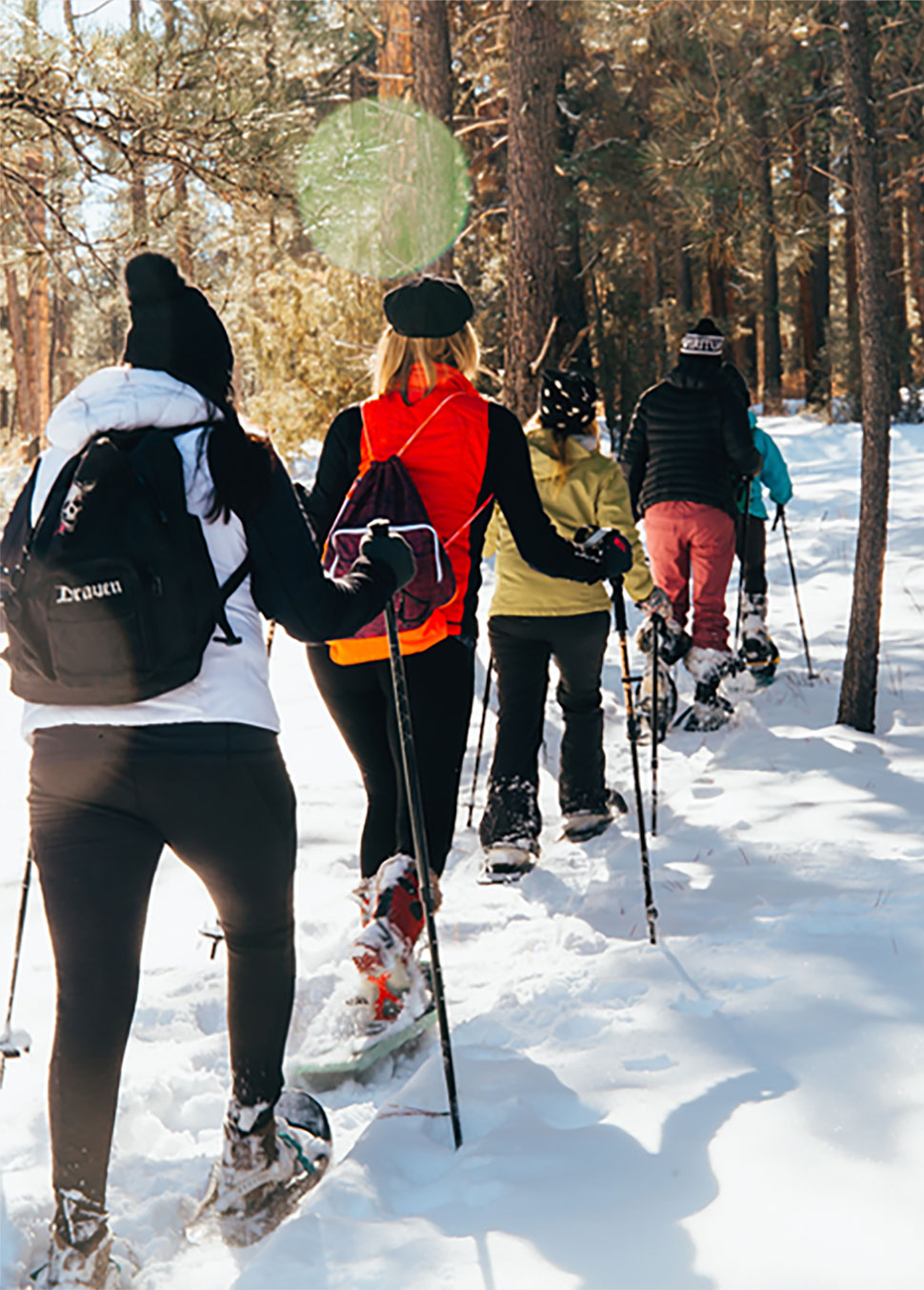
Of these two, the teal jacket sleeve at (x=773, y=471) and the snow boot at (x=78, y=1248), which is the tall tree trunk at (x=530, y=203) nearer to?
the teal jacket sleeve at (x=773, y=471)

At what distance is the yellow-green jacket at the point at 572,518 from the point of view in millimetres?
4633

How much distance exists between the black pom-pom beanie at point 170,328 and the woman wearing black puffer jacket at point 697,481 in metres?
4.55

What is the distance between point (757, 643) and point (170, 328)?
569 cm

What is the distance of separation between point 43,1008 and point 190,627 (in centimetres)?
201

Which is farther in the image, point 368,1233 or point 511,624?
point 511,624

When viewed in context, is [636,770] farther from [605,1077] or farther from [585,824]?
[605,1077]

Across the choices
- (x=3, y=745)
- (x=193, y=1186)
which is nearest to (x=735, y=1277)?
(x=193, y=1186)

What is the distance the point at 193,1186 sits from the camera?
105 inches

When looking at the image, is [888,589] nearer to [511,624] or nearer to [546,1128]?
[511,624]

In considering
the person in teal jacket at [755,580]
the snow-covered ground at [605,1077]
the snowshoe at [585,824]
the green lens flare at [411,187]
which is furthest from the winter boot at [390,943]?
the green lens flare at [411,187]

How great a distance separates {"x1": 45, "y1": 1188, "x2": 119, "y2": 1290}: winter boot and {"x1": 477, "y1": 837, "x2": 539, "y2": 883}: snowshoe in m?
2.51

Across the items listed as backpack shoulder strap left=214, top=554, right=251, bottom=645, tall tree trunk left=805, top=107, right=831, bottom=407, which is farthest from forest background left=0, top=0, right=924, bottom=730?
backpack shoulder strap left=214, top=554, right=251, bottom=645

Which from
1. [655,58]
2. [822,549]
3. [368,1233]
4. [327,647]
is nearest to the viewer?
[368,1233]

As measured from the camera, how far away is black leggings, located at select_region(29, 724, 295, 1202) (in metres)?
2.15
